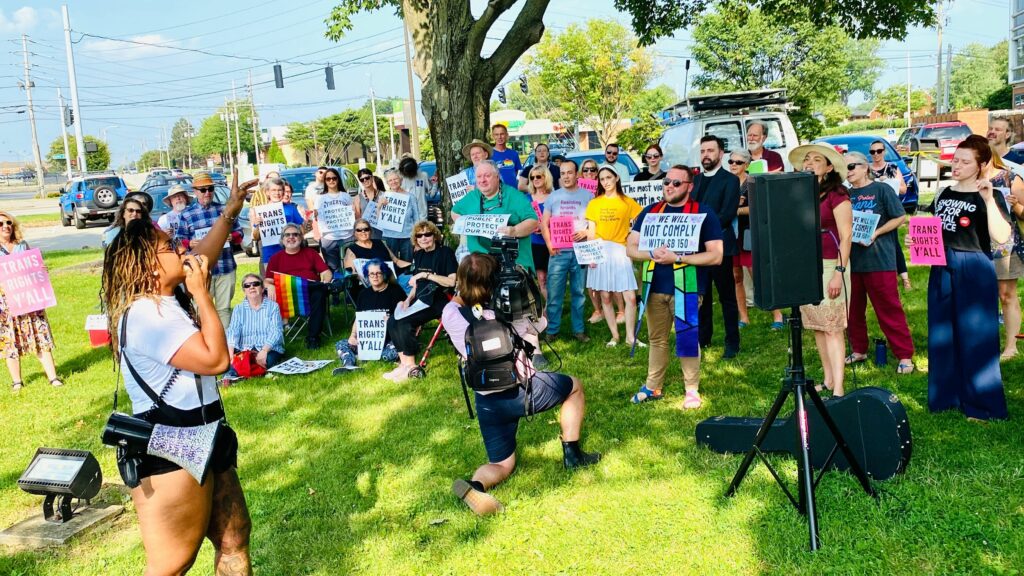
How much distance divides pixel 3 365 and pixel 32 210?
37170 mm

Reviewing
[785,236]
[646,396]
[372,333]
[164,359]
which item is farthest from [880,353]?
[164,359]

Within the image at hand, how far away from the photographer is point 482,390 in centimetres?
468

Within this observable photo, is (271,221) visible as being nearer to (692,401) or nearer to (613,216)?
(613,216)

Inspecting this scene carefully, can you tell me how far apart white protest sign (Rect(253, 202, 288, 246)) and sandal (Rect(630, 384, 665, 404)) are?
531 cm

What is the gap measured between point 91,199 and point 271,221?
22.0 m

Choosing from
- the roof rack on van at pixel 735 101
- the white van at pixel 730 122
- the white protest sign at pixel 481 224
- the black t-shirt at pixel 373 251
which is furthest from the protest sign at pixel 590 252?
the roof rack on van at pixel 735 101

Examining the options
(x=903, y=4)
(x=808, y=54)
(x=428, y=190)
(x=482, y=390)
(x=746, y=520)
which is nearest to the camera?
(x=746, y=520)

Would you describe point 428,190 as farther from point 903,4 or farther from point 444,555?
point 903,4

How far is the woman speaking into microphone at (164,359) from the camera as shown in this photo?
293 centimetres

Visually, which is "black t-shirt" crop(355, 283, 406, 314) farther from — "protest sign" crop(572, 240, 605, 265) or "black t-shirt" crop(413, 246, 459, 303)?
"protest sign" crop(572, 240, 605, 265)

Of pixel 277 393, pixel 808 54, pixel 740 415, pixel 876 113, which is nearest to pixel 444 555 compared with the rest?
pixel 740 415

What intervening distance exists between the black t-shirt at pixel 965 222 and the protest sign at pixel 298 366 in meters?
6.06

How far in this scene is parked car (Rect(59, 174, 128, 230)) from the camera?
27828 mm

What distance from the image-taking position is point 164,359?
2.91 m
